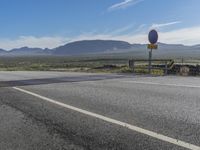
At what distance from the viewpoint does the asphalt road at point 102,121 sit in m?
5.30

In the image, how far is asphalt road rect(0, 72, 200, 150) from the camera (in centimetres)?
530

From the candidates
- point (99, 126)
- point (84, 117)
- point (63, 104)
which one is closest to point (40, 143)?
point (99, 126)

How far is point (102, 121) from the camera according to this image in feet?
22.2

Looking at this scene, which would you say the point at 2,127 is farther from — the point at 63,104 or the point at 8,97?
the point at 8,97

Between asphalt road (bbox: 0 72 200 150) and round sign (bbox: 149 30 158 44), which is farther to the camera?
round sign (bbox: 149 30 158 44)

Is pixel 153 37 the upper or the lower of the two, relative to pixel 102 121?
upper

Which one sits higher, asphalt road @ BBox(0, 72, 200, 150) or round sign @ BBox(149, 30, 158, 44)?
round sign @ BBox(149, 30, 158, 44)

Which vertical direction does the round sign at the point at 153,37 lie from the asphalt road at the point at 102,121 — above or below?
above

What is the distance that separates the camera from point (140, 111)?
7605mm

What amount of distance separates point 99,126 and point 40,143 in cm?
130

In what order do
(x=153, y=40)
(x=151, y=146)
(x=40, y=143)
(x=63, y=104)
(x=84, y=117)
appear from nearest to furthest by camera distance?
(x=151, y=146) → (x=40, y=143) → (x=84, y=117) → (x=63, y=104) → (x=153, y=40)

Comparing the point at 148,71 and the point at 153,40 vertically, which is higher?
the point at 153,40

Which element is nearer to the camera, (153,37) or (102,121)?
(102,121)

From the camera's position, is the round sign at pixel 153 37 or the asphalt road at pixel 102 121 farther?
the round sign at pixel 153 37
